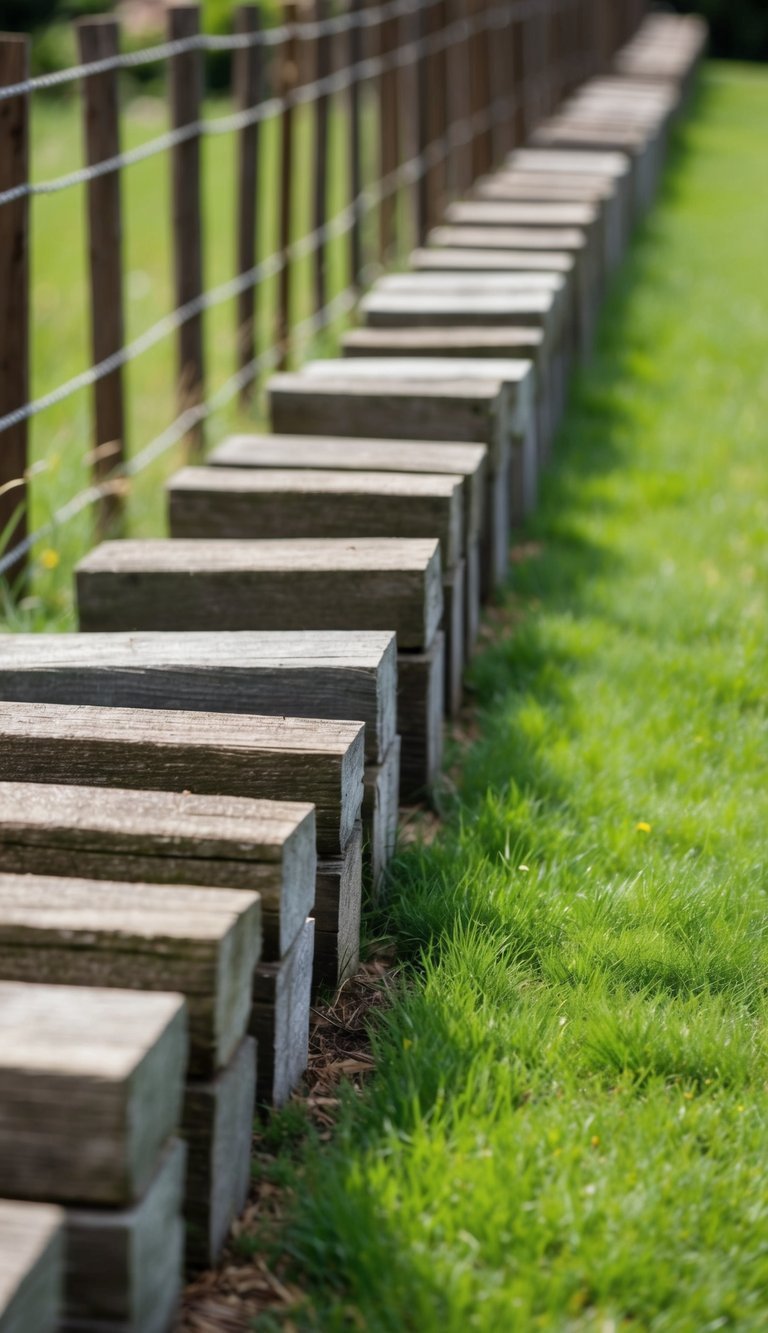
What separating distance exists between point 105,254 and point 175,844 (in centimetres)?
326

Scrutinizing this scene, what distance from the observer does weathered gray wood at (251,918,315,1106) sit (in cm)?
226

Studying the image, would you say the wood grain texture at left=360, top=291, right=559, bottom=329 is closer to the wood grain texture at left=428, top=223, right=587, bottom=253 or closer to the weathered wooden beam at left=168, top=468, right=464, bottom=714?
the wood grain texture at left=428, top=223, right=587, bottom=253

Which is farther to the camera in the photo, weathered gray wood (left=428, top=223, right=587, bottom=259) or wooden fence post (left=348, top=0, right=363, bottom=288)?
wooden fence post (left=348, top=0, right=363, bottom=288)

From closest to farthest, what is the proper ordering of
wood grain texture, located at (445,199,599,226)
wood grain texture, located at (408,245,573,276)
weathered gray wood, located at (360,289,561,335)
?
1. weathered gray wood, located at (360,289,561,335)
2. wood grain texture, located at (408,245,573,276)
3. wood grain texture, located at (445,199,599,226)

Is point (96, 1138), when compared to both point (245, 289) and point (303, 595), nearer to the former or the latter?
point (303, 595)

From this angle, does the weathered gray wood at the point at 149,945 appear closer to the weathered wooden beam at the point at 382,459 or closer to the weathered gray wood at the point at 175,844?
the weathered gray wood at the point at 175,844

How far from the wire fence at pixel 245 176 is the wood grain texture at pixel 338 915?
1.63 meters

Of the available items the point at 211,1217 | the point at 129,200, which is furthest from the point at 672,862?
the point at 129,200

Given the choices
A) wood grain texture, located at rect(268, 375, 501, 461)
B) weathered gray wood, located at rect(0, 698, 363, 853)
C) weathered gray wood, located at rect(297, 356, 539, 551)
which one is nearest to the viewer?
weathered gray wood, located at rect(0, 698, 363, 853)

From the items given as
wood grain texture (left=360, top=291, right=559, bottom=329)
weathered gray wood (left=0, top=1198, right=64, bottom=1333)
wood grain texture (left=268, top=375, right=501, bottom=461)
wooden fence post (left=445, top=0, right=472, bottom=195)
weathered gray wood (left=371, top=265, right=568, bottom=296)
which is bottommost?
weathered gray wood (left=0, top=1198, right=64, bottom=1333)

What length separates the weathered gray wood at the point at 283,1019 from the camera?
7.43ft

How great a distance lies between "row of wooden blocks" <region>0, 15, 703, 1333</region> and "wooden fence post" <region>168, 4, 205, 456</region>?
918 millimetres

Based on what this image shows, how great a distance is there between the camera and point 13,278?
4.12 metres

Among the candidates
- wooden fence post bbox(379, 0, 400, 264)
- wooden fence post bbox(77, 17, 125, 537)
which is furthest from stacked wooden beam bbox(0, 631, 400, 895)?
wooden fence post bbox(379, 0, 400, 264)
